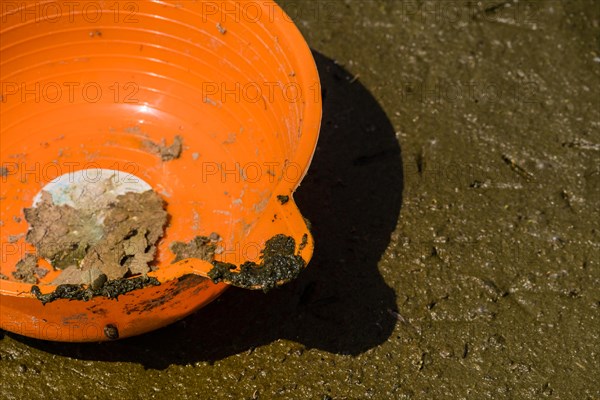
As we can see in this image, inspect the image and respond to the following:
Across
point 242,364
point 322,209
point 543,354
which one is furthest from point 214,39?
point 543,354

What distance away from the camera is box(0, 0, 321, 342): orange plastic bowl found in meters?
2.02

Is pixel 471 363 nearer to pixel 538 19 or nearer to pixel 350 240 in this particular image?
pixel 350 240

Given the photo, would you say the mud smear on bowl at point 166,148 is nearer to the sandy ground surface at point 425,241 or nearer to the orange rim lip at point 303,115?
the sandy ground surface at point 425,241

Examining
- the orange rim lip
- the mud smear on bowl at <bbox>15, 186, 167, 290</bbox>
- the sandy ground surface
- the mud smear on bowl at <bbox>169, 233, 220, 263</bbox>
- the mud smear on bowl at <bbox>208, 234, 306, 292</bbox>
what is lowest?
the sandy ground surface

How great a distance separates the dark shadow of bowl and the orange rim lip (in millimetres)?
445

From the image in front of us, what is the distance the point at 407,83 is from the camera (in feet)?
8.36

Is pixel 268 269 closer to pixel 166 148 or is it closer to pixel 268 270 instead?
pixel 268 270

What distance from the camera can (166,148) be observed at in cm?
229

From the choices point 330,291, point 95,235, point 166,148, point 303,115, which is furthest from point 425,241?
point 95,235

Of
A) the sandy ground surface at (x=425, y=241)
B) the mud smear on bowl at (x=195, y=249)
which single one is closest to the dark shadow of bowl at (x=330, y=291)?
the sandy ground surface at (x=425, y=241)

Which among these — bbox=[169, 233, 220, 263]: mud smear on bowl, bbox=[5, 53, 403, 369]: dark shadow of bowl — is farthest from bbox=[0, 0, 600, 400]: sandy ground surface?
bbox=[169, 233, 220, 263]: mud smear on bowl

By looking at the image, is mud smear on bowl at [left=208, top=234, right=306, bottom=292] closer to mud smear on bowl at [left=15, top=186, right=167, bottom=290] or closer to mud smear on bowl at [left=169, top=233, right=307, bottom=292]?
mud smear on bowl at [left=169, top=233, right=307, bottom=292]

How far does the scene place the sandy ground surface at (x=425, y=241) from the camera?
1.93 m

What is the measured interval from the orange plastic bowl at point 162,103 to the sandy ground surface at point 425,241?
222 mm
